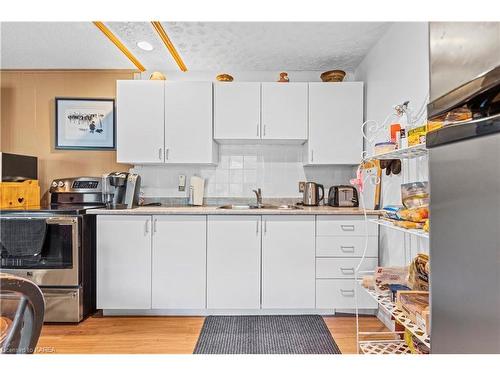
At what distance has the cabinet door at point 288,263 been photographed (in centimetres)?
241

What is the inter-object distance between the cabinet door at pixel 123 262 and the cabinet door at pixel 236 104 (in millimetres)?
1103

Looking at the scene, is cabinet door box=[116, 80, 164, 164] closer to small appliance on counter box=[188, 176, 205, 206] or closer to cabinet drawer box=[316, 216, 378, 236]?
small appliance on counter box=[188, 176, 205, 206]

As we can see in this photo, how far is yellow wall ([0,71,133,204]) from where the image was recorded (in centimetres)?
309

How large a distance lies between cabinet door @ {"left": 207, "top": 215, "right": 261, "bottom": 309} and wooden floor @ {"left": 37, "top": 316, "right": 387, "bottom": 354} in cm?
27

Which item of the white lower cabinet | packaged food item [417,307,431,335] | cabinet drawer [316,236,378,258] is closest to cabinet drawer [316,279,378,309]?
the white lower cabinet

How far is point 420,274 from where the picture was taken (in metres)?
1.49

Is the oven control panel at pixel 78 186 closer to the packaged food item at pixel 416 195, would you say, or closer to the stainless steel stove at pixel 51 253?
the stainless steel stove at pixel 51 253

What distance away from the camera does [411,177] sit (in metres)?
1.95

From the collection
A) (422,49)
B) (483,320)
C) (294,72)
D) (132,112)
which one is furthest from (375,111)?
(483,320)

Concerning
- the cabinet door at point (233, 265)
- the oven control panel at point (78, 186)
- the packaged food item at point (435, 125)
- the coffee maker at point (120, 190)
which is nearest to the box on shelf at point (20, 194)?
the oven control panel at point (78, 186)

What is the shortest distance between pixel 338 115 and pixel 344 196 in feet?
2.45

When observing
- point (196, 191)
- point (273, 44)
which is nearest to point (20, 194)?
point (196, 191)

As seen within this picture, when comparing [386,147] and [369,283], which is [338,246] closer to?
[369,283]
